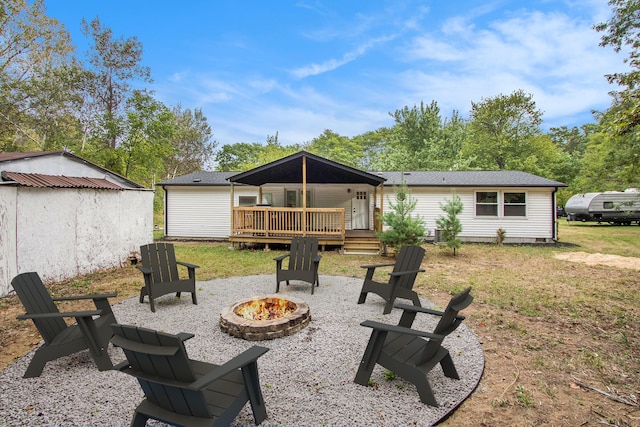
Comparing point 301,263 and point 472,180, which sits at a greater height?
point 472,180

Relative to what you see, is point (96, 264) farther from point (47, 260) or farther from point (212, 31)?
point (212, 31)

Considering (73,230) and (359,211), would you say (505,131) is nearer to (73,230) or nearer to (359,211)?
(359,211)

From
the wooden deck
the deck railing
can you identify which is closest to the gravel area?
the wooden deck

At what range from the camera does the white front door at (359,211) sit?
14.3 m

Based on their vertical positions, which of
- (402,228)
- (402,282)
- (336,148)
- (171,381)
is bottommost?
(402,282)

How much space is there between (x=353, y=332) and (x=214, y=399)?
2285 millimetres

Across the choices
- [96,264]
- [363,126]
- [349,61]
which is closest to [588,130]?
[363,126]

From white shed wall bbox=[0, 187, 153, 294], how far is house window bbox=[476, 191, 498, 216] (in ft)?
43.1

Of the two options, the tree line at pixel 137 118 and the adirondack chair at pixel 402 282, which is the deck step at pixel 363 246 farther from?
the tree line at pixel 137 118

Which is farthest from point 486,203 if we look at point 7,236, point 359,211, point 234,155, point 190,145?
point 234,155

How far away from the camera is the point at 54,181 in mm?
6867

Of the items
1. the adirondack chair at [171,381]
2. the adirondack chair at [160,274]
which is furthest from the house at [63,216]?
the adirondack chair at [171,381]

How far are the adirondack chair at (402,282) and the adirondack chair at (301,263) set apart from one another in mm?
1062

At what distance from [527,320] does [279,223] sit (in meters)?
8.27
